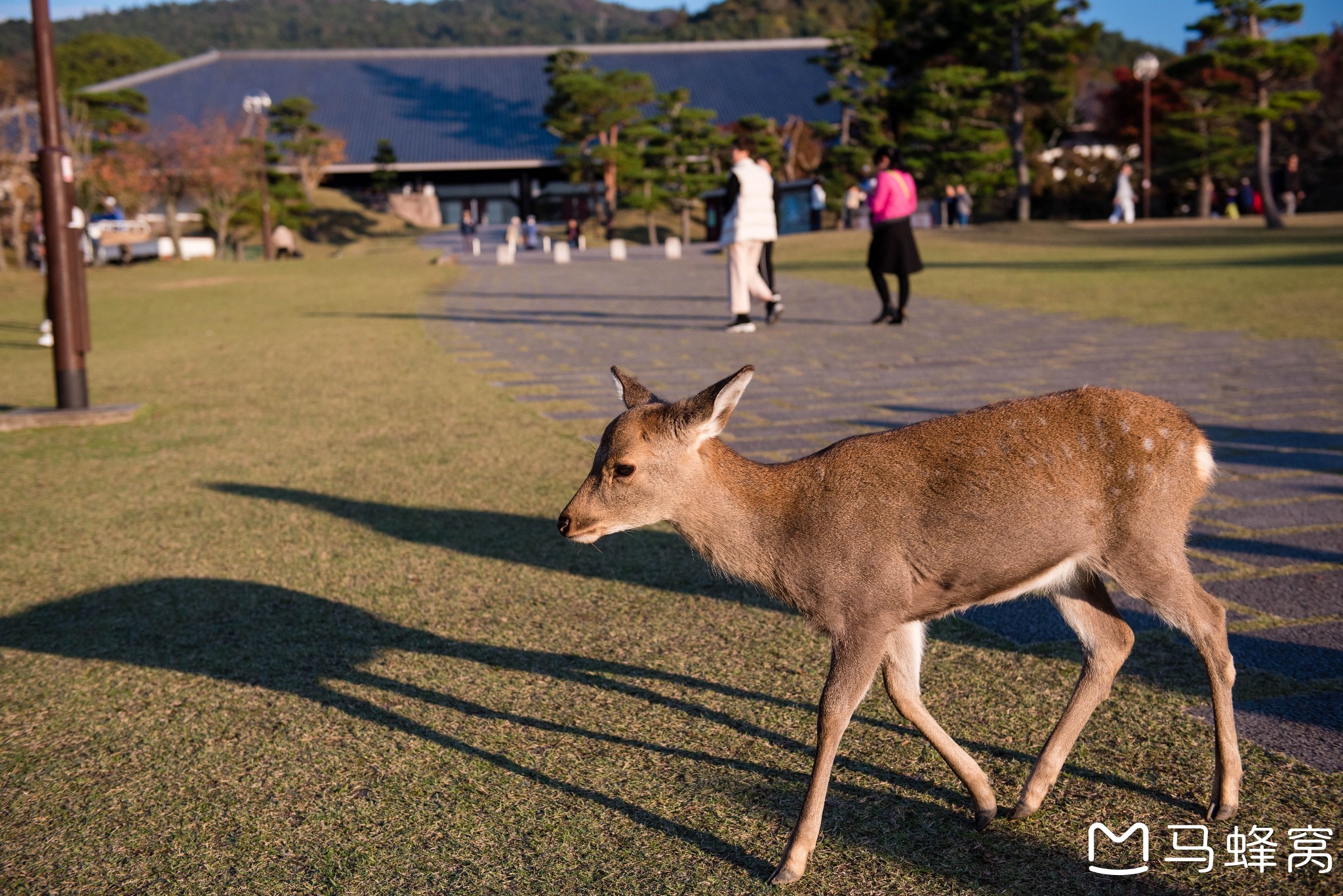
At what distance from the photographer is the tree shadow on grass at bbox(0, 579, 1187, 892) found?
3000 millimetres

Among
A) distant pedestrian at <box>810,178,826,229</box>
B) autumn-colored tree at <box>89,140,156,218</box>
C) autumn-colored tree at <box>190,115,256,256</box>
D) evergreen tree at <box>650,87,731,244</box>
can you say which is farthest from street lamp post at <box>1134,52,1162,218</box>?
autumn-colored tree at <box>89,140,156,218</box>

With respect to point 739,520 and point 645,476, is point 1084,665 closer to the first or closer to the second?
point 739,520

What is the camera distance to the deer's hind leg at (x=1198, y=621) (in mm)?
2873

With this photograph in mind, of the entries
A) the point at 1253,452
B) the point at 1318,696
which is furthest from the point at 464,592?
the point at 1253,452

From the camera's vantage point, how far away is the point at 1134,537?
2.89 metres

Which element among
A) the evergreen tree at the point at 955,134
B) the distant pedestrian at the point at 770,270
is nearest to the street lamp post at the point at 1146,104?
the evergreen tree at the point at 955,134

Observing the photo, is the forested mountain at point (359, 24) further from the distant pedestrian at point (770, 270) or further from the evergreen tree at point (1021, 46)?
the distant pedestrian at point (770, 270)

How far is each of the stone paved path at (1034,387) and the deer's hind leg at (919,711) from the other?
960mm

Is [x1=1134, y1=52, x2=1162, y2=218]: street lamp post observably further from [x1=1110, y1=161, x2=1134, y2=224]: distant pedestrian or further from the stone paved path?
the stone paved path

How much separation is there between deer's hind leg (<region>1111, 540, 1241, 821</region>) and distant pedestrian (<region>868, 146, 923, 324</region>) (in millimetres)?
10071

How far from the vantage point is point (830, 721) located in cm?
276

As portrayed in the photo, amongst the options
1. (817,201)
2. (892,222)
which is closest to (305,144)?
(817,201)

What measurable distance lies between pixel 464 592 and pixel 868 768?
2158 mm

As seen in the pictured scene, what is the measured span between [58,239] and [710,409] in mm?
7359
